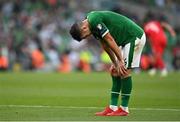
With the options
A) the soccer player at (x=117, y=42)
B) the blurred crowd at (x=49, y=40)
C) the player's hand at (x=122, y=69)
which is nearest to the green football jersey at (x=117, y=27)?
the soccer player at (x=117, y=42)

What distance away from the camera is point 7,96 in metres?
19.7

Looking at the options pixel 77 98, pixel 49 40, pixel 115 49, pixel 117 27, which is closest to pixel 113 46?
pixel 115 49

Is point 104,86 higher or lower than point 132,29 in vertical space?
lower

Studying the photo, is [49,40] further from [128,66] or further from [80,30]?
[80,30]

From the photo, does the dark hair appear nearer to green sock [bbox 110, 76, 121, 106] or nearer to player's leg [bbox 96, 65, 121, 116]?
player's leg [bbox 96, 65, 121, 116]

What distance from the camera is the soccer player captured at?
1420cm

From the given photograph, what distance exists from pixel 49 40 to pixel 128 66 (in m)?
23.5

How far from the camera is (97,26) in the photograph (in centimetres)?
1416

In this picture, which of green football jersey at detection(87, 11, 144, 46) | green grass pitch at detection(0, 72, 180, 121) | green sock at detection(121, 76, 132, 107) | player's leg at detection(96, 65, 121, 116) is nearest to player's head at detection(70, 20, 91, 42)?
green football jersey at detection(87, 11, 144, 46)

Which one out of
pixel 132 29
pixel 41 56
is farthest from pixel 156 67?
pixel 132 29

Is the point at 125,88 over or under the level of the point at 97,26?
under

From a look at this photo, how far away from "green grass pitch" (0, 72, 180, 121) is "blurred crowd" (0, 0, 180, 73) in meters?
8.65

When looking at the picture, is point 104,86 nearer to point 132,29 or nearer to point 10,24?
point 132,29

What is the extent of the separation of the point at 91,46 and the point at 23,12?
12.2ft
